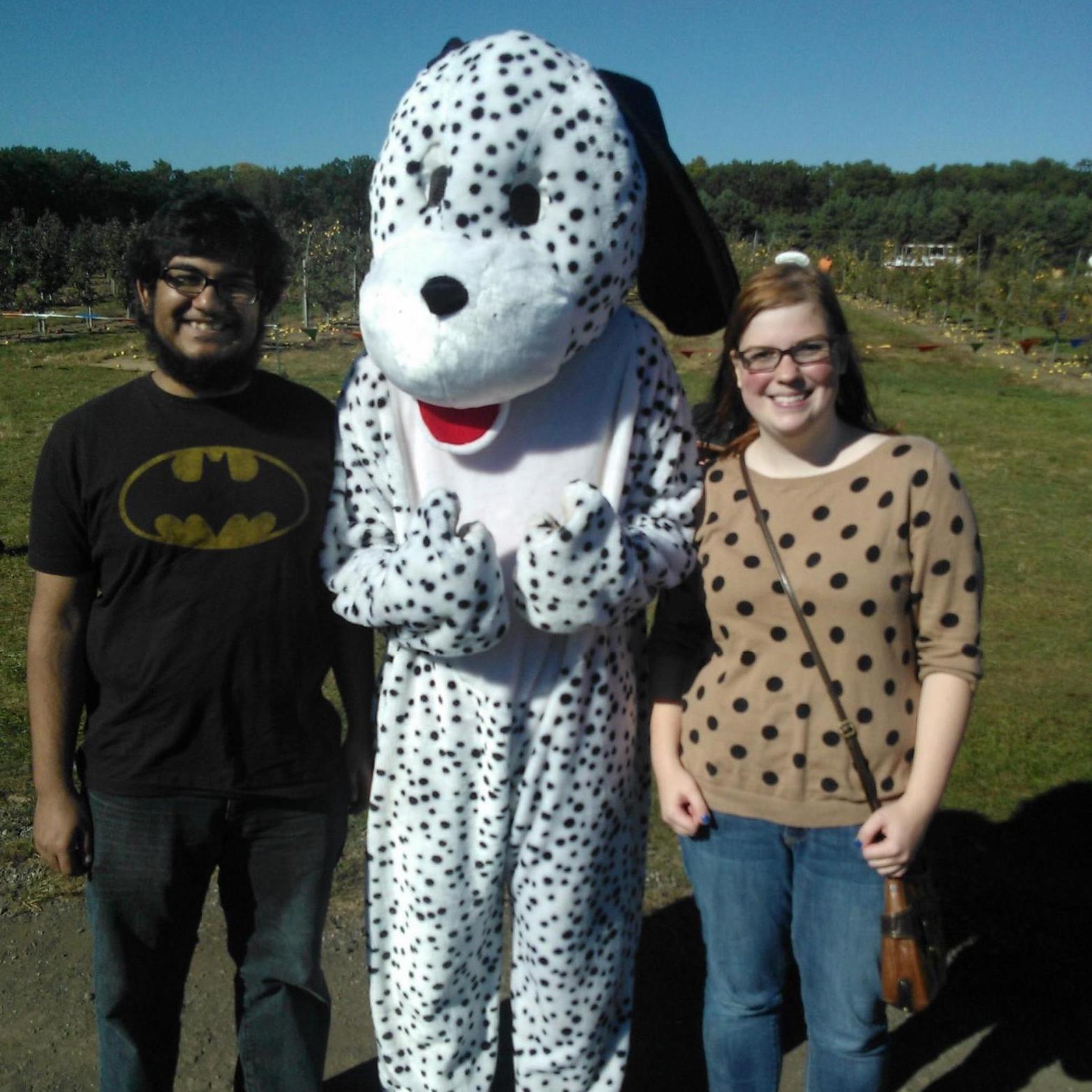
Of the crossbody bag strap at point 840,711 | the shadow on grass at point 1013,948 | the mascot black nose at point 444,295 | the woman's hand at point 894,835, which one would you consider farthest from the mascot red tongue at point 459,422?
the shadow on grass at point 1013,948

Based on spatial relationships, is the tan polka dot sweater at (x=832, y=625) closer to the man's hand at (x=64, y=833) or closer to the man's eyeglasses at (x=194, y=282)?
the man's eyeglasses at (x=194, y=282)

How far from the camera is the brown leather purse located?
5.98ft

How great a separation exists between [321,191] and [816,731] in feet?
157

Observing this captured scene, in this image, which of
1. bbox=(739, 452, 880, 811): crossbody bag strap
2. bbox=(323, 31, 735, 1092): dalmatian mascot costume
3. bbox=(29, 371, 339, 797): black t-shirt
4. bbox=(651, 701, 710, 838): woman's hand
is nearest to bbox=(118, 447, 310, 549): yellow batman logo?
bbox=(29, 371, 339, 797): black t-shirt

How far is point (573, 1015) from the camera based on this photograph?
220 centimetres

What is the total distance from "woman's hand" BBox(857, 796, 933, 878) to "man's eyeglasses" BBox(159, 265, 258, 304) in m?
1.49

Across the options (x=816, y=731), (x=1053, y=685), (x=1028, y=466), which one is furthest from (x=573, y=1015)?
(x=1028, y=466)

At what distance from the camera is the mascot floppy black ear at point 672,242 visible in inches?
82.1

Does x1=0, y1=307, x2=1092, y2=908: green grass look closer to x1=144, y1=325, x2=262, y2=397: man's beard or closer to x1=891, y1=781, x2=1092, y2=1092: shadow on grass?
x1=891, y1=781, x2=1092, y2=1092: shadow on grass

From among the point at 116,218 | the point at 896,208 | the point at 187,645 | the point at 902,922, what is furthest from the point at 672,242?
the point at 896,208

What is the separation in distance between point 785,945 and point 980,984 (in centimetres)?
120

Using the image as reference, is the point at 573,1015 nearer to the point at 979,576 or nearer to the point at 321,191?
the point at 979,576

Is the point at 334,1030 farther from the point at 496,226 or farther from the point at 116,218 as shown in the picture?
the point at 116,218

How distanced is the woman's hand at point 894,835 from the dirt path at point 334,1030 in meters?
1.04
